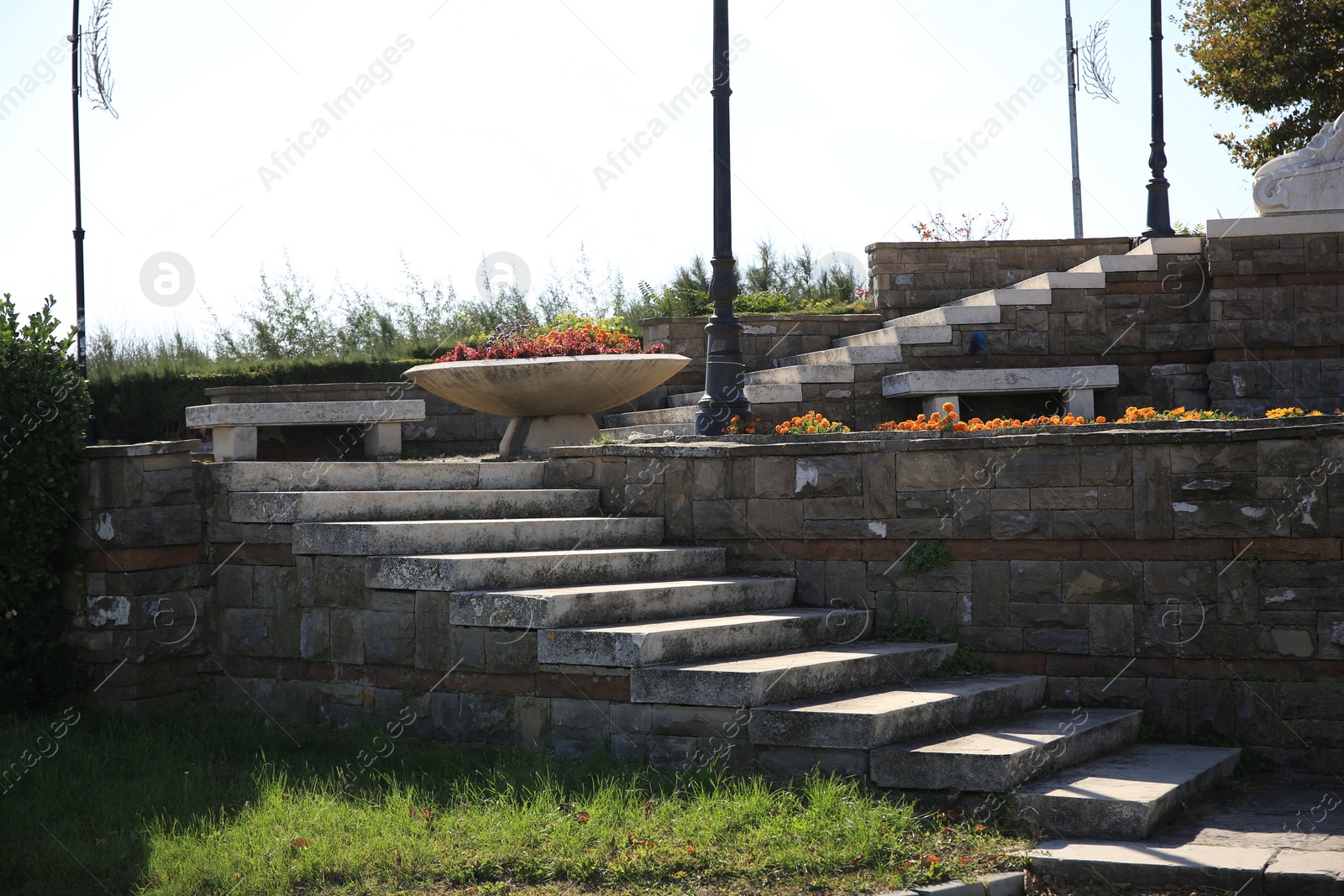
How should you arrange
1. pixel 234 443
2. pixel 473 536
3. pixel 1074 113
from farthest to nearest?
1. pixel 1074 113
2. pixel 234 443
3. pixel 473 536

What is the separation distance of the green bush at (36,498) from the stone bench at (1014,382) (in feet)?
19.7

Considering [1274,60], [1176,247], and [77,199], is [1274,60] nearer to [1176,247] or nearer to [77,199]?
[1176,247]

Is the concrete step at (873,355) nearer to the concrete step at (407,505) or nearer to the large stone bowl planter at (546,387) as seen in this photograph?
the large stone bowl planter at (546,387)

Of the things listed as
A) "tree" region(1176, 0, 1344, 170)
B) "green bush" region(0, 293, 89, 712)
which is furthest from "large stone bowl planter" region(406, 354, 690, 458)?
"tree" region(1176, 0, 1344, 170)

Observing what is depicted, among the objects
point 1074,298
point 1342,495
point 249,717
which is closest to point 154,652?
point 249,717

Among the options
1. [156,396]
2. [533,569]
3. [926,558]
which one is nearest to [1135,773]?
[926,558]

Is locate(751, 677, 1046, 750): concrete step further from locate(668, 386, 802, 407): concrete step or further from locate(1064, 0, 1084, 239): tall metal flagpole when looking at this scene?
locate(1064, 0, 1084, 239): tall metal flagpole

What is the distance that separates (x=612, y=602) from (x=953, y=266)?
6.94 meters

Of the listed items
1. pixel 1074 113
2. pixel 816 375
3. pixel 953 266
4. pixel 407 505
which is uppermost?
pixel 1074 113

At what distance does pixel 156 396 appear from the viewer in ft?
36.0

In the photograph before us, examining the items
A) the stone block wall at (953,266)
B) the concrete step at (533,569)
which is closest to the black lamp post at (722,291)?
the concrete step at (533,569)

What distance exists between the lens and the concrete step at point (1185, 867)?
405 cm

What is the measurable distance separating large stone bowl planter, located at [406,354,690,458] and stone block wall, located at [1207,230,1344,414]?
4.46m

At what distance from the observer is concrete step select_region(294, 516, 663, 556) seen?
6.04 m
